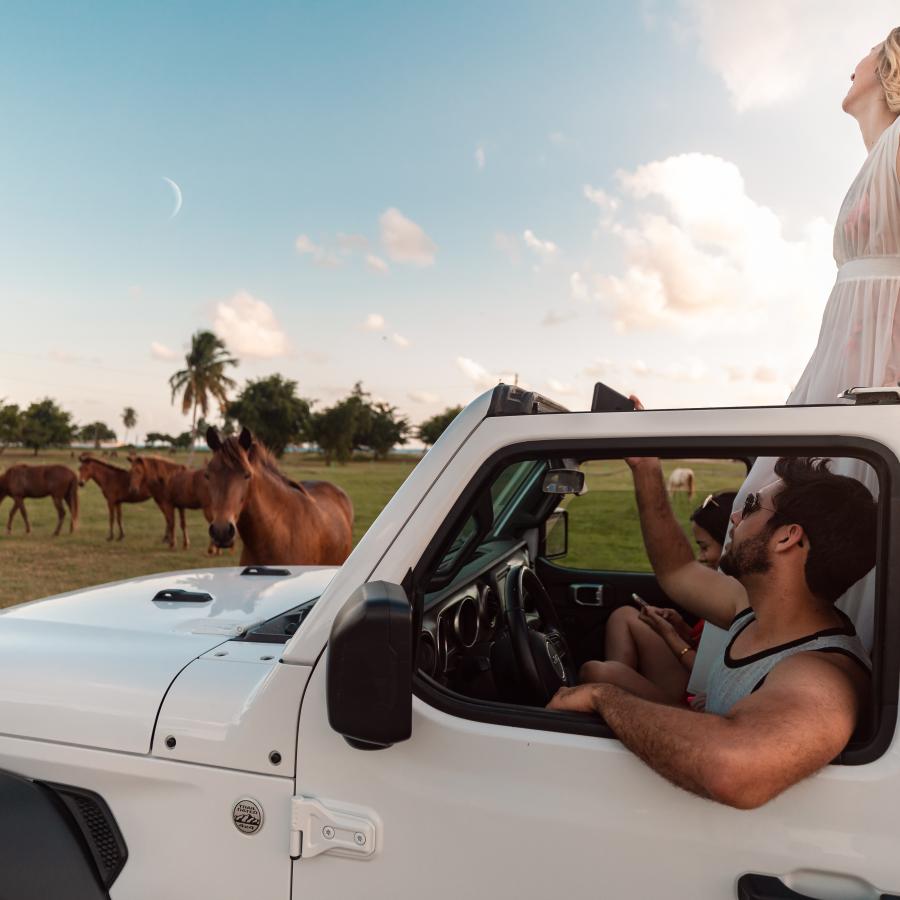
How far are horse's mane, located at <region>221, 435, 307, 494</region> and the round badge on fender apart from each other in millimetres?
4530

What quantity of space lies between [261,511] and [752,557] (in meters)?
5.09

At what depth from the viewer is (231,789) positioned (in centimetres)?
150

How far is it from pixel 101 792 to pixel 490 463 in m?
1.14

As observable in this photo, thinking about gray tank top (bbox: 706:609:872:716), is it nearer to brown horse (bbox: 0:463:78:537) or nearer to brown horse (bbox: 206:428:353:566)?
brown horse (bbox: 206:428:353:566)

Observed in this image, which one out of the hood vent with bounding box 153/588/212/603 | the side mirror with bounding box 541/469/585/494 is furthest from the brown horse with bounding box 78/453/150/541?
the side mirror with bounding box 541/469/585/494

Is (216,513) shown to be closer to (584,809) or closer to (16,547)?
(584,809)

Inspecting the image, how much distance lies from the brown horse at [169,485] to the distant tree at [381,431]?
5540 centimetres

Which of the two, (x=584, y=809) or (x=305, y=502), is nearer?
(x=584, y=809)

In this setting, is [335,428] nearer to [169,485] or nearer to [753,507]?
[169,485]

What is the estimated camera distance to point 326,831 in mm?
1423

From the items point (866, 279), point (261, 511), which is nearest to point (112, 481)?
point (261, 511)

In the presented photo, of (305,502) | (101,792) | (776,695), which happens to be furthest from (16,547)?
(776,695)

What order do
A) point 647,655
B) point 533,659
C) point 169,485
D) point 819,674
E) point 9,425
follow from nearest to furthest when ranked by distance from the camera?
point 819,674 < point 533,659 < point 647,655 < point 169,485 < point 9,425

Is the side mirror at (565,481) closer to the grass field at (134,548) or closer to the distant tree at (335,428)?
the grass field at (134,548)
